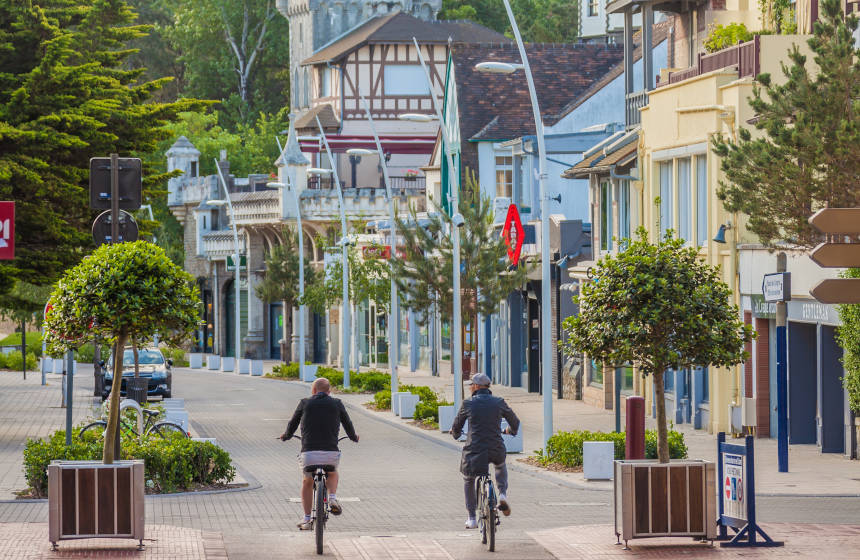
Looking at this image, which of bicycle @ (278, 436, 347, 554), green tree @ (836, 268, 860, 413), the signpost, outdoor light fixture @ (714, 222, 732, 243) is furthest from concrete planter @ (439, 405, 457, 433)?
the signpost

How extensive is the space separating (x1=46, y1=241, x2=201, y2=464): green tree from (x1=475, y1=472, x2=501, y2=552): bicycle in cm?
319

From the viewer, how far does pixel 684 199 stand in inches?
1251

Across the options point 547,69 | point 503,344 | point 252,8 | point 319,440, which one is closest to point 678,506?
point 319,440

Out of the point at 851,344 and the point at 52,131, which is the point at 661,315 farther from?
the point at 52,131

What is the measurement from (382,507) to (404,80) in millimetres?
59168

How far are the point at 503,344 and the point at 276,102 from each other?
5684cm

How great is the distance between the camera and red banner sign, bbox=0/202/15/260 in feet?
77.5

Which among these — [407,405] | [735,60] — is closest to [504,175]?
[407,405]

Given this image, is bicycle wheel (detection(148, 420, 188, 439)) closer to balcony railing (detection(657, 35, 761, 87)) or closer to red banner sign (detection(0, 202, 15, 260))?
red banner sign (detection(0, 202, 15, 260))

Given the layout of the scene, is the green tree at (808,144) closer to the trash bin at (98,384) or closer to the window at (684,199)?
the window at (684,199)

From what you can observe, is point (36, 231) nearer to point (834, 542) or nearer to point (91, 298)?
point (91, 298)

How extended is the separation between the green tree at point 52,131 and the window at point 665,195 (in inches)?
383

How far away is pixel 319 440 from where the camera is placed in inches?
617

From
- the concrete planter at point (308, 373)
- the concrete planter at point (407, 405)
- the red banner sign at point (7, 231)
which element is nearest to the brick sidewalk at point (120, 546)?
the red banner sign at point (7, 231)
